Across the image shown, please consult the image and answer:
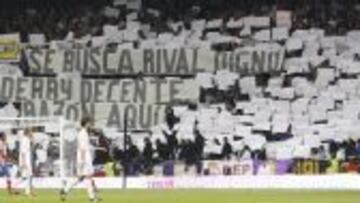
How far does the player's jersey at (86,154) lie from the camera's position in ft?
104

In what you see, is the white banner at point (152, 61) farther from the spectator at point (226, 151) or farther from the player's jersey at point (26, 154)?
the player's jersey at point (26, 154)

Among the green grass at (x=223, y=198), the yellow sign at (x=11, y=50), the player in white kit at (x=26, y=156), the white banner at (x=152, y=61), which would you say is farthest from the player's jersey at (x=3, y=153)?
the yellow sign at (x=11, y=50)

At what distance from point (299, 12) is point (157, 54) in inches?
265

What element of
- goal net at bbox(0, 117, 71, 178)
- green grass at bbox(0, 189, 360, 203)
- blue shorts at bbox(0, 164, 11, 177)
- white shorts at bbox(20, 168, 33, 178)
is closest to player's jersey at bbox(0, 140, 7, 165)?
blue shorts at bbox(0, 164, 11, 177)

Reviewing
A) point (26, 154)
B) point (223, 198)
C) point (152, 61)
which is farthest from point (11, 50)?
point (223, 198)

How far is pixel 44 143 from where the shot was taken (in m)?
51.5

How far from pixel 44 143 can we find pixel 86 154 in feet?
65.6

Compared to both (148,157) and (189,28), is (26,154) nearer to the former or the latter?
(148,157)

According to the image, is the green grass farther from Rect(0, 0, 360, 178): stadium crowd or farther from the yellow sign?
the yellow sign

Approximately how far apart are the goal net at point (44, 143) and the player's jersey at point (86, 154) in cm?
1363

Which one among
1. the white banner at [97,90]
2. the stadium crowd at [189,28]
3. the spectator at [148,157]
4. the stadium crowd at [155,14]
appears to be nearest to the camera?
the spectator at [148,157]

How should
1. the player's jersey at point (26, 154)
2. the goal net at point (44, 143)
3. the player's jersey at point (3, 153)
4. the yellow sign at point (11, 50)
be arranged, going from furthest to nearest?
1. the yellow sign at point (11, 50)
2. the goal net at point (44, 143)
3. the player's jersey at point (3, 153)
4. the player's jersey at point (26, 154)

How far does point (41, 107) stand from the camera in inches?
2178

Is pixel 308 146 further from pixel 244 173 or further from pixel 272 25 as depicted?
pixel 272 25
